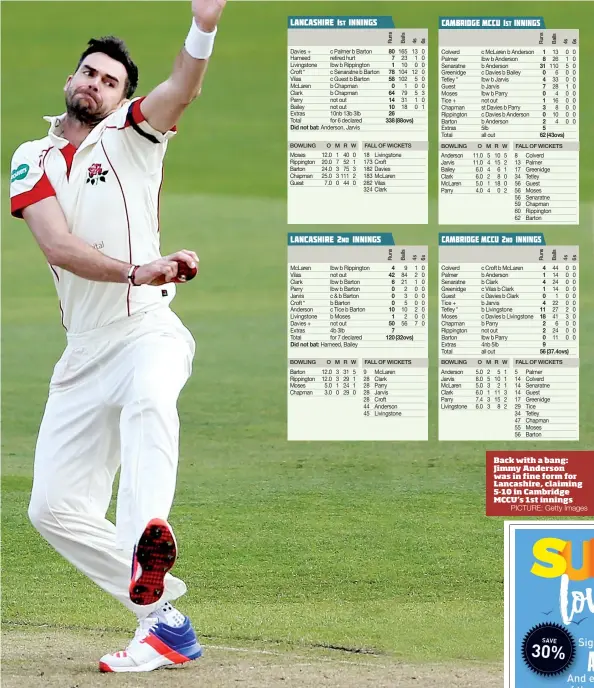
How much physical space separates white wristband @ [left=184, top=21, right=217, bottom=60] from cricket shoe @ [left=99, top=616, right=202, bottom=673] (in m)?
2.04

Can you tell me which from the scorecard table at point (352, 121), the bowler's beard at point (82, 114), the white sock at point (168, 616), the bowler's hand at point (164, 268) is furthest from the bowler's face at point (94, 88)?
the scorecard table at point (352, 121)

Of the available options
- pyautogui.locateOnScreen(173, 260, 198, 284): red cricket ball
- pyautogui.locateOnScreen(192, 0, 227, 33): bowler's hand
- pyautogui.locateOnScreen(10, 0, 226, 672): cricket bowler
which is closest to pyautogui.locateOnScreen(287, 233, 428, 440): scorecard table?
pyautogui.locateOnScreen(10, 0, 226, 672): cricket bowler

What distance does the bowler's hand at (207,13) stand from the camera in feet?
15.7

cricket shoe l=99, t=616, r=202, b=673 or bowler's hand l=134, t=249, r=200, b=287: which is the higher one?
bowler's hand l=134, t=249, r=200, b=287

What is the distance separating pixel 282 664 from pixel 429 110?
3.40 m

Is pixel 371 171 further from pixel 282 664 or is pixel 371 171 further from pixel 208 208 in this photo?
pixel 208 208

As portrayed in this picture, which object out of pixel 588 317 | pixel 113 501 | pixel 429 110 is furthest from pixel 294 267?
pixel 588 317

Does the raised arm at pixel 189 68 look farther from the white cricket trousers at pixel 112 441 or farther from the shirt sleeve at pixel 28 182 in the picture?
the white cricket trousers at pixel 112 441

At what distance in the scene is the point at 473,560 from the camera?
712 cm

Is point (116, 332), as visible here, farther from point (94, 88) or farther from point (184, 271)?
point (94, 88)

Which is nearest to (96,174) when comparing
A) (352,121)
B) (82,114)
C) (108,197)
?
(108,197)

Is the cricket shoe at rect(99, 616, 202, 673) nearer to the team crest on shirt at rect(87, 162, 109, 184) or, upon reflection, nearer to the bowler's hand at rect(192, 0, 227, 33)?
the team crest on shirt at rect(87, 162, 109, 184)

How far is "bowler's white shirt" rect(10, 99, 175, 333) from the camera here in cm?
507

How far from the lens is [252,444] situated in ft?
28.7
